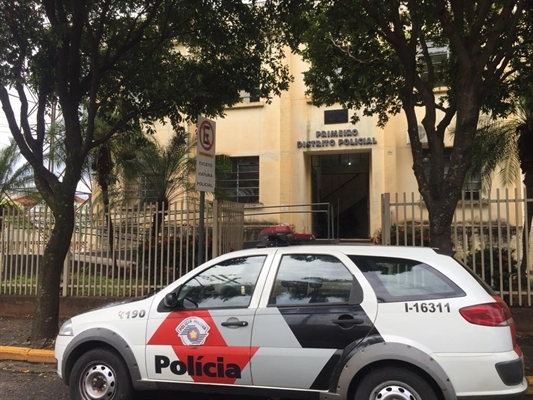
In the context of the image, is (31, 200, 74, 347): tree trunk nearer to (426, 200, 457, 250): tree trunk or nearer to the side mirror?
the side mirror

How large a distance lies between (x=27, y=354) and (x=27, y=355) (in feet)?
0.05

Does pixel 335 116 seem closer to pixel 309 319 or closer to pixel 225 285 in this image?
pixel 225 285

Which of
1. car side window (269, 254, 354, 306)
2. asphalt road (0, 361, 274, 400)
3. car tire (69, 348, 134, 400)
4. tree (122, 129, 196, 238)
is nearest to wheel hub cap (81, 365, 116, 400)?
car tire (69, 348, 134, 400)

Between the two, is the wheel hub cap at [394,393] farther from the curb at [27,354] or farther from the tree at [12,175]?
the tree at [12,175]

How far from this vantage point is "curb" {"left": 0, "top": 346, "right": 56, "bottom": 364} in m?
6.53

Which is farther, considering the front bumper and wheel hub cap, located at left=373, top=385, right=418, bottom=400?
the front bumper

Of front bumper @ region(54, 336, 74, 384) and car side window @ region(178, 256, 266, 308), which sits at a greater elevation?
car side window @ region(178, 256, 266, 308)

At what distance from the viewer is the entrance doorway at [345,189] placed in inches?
677

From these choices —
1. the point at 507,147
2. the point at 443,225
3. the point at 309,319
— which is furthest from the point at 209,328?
the point at 507,147

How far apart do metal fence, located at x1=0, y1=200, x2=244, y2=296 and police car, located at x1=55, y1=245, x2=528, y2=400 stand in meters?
4.14

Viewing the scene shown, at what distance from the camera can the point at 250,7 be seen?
339 inches

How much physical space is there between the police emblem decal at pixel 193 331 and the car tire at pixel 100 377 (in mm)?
693

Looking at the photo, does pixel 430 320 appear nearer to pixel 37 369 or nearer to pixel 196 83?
pixel 37 369

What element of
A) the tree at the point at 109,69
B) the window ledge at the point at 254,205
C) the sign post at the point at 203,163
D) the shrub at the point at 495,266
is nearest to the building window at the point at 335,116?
the window ledge at the point at 254,205
